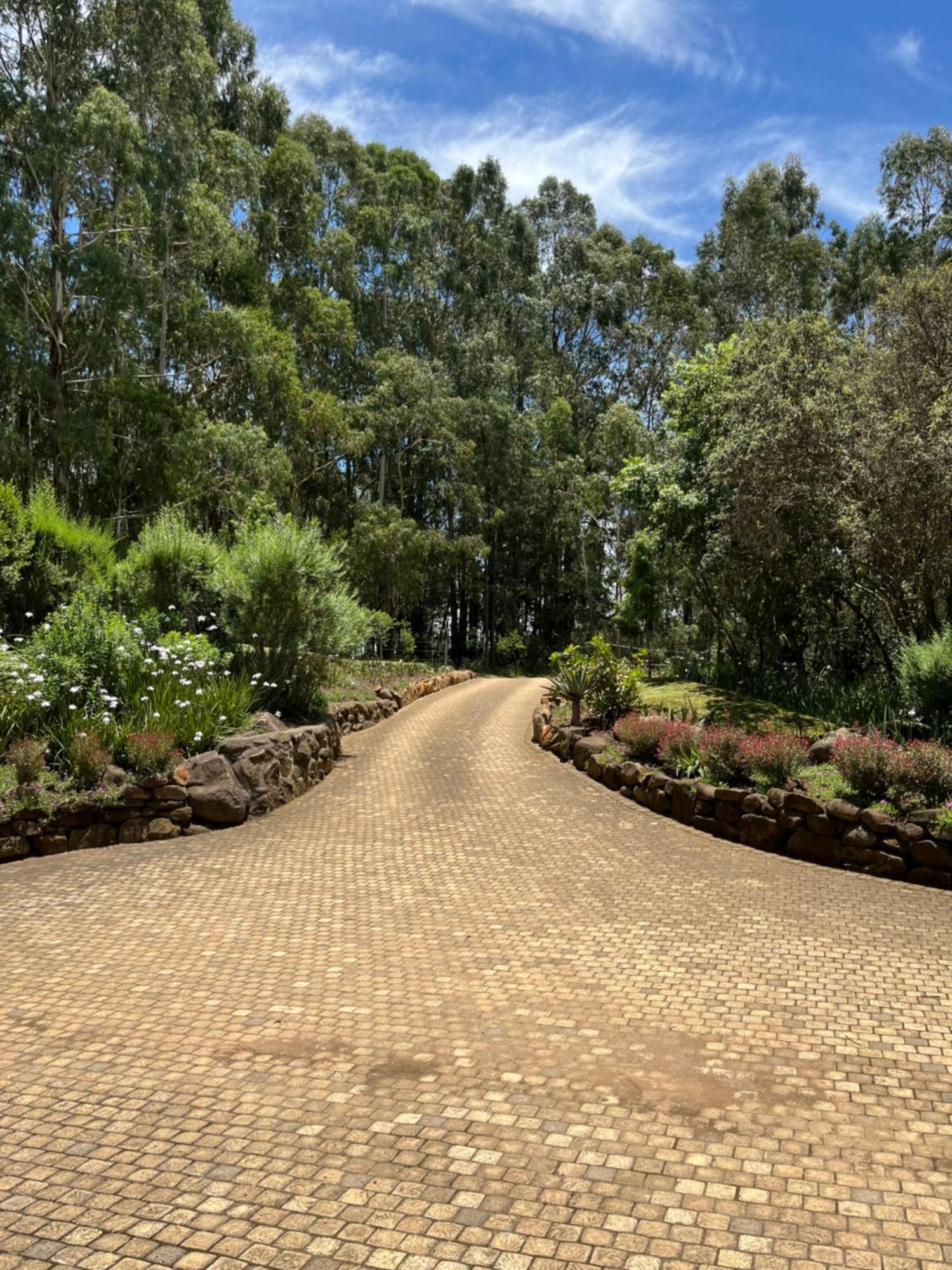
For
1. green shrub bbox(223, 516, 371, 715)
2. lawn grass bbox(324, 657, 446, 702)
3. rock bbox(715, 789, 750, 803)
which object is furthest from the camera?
lawn grass bbox(324, 657, 446, 702)

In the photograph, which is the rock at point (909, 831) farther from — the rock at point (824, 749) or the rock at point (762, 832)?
the rock at point (824, 749)

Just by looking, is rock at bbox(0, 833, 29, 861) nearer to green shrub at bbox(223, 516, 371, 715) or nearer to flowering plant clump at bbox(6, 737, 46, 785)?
flowering plant clump at bbox(6, 737, 46, 785)

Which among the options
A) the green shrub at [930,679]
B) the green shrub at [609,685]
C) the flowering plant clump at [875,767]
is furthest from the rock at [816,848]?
the green shrub at [609,685]

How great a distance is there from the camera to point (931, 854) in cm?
688

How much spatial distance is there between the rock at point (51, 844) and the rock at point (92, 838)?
68 millimetres

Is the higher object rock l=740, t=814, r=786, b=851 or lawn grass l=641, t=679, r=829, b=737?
lawn grass l=641, t=679, r=829, b=737

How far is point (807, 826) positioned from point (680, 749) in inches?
85.9

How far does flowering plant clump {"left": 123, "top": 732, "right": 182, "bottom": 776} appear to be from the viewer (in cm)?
858

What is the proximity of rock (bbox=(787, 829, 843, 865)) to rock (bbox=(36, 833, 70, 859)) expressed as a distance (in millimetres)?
6714

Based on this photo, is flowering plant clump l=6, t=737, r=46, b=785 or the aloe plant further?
the aloe plant

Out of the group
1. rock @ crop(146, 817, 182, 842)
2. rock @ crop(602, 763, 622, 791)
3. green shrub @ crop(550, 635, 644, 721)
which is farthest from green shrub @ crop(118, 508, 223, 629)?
rock @ crop(602, 763, 622, 791)

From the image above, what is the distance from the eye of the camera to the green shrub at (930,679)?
970cm

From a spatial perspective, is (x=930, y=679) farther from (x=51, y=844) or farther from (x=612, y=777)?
(x=51, y=844)

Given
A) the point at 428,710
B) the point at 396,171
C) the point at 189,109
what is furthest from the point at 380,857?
the point at 396,171
